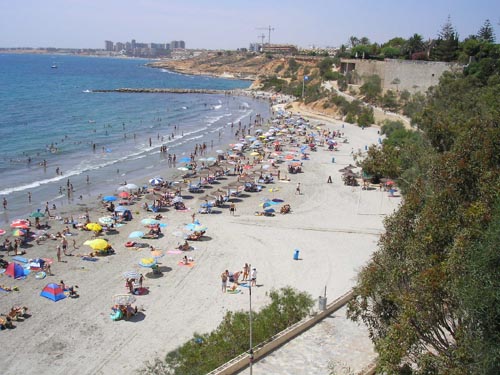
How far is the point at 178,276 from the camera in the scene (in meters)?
20.8

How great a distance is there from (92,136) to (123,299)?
38.2 metres

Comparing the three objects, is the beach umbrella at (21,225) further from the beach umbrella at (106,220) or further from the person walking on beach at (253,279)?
the person walking on beach at (253,279)

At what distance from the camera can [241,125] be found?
64125 mm

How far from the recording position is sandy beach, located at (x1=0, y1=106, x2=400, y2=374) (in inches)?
619

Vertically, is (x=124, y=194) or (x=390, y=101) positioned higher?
(x=390, y=101)

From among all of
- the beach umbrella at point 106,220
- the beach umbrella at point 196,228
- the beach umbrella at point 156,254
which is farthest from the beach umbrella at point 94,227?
the beach umbrella at point 156,254

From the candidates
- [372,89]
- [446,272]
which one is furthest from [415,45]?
[446,272]

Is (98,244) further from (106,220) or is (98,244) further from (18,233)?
(18,233)

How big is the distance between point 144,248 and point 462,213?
1685cm

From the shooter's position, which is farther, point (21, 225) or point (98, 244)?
point (21, 225)

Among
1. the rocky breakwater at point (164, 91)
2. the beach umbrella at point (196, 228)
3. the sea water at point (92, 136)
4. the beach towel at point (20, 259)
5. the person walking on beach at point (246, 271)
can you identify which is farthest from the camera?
the rocky breakwater at point (164, 91)

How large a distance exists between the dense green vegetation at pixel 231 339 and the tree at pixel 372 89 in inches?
2263

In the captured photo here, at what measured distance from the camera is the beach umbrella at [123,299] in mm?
17502

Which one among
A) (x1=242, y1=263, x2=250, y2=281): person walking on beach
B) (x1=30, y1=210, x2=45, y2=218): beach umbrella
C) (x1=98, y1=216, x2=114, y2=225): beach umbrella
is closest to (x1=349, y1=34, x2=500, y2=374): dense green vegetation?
(x1=242, y1=263, x2=250, y2=281): person walking on beach
